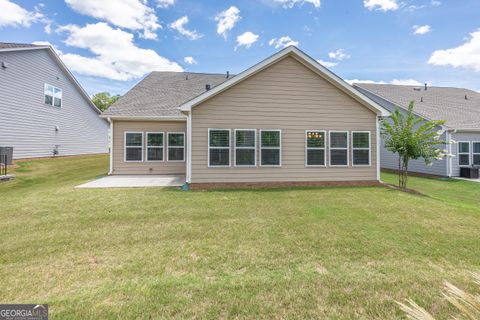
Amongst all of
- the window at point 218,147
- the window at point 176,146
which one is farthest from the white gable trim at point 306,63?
A: the window at point 176,146

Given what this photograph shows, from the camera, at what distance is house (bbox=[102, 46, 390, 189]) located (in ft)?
27.8

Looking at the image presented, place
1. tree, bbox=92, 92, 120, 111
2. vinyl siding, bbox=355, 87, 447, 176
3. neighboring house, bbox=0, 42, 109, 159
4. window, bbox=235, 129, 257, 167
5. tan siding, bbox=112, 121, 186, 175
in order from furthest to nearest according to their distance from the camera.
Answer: tree, bbox=92, 92, 120, 111, vinyl siding, bbox=355, 87, 447, 176, neighboring house, bbox=0, 42, 109, 159, tan siding, bbox=112, 121, 186, 175, window, bbox=235, 129, 257, 167

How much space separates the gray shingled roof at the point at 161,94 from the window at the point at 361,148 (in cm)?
876

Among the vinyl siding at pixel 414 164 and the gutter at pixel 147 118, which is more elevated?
the gutter at pixel 147 118

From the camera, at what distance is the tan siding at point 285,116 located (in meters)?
8.48

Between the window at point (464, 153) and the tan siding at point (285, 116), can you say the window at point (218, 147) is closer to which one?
the tan siding at point (285, 116)

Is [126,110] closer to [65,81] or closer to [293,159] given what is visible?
[293,159]

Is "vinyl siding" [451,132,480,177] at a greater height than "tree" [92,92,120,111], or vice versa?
"tree" [92,92,120,111]

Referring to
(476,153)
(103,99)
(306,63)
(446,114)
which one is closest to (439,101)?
(446,114)

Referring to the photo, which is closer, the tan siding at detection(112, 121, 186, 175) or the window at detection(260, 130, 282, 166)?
the window at detection(260, 130, 282, 166)

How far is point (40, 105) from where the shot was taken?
14.9 m

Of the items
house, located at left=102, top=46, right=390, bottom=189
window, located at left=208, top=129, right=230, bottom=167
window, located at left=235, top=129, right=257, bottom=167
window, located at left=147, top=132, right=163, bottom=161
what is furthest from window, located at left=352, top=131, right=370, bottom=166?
window, located at left=147, top=132, right=163, bottom=161

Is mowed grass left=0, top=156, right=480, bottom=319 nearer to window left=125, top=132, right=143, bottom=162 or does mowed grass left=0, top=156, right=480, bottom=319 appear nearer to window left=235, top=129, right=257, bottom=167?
window left=235, top=129, right=257, bottom=167

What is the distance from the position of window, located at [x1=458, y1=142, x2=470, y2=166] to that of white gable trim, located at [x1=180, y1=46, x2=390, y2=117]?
8.71m
